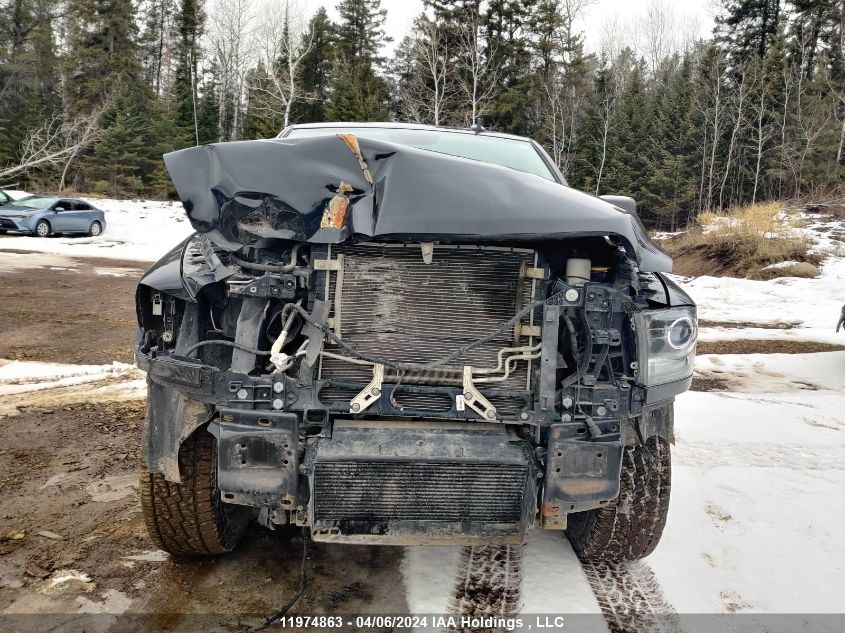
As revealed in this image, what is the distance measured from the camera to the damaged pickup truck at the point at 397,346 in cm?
221

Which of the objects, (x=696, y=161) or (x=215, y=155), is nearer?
(x=215, y=155)

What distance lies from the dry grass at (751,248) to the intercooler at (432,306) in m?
12.5

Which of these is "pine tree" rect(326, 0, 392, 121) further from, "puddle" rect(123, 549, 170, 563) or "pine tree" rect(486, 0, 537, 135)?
"puddle" rect(123, 549, 170, 563)

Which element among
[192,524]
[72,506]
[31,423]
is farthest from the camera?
[31,423]

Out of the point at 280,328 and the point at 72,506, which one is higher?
the point at 280,328

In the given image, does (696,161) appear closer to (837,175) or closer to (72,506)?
(837,175)

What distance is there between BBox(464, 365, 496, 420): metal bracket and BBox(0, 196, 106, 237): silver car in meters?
19.1

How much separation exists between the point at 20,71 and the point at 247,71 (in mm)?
11729

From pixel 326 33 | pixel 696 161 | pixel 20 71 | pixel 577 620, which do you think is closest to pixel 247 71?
pixel 326 33

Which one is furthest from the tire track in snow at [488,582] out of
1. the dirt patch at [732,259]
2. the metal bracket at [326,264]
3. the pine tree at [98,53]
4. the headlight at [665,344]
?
the pine tree at [98,53]

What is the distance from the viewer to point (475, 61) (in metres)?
27.7

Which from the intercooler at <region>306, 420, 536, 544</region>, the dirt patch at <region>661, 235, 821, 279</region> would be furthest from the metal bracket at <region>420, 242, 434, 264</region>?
the dirt patch at <region>661, 235, 821, 279</region>

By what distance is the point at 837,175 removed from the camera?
28188 millimetres

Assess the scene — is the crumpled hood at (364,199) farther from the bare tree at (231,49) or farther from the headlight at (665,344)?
the bare tree at (231,49)
